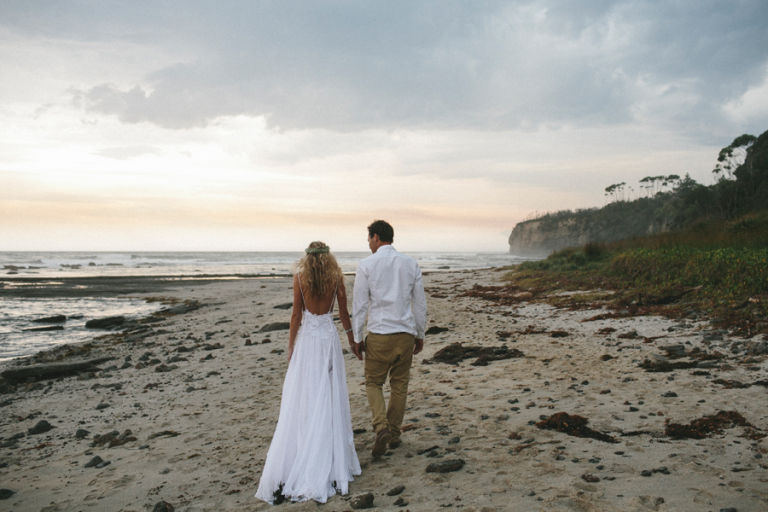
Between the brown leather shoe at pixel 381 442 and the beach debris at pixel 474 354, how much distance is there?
432 cm

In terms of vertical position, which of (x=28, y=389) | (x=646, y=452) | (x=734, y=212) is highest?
(x=734, y=212)

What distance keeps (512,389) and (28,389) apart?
30.5 feet

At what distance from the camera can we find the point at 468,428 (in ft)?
18.9

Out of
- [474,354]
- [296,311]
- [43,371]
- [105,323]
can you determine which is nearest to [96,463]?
[296,311]

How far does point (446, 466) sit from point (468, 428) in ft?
3.97

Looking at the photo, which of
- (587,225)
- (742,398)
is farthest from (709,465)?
(587,225)

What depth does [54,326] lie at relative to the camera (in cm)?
1697

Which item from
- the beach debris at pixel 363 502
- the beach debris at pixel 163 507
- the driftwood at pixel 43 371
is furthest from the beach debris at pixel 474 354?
the driftwood at pixel 43 371

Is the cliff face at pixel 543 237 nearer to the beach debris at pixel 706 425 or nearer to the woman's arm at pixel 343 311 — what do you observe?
A: the beach debris at pixel 706 425

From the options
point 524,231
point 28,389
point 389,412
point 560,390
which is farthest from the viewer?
point 524,231

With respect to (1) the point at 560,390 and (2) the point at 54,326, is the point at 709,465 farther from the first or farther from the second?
(2) the point at 54,326

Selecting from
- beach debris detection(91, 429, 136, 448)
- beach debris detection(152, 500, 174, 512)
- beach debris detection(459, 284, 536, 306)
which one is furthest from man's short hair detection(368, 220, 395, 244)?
beach debris detection(459, 284, 536, 306)

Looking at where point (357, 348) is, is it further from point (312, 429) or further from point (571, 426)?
point (571, 426)

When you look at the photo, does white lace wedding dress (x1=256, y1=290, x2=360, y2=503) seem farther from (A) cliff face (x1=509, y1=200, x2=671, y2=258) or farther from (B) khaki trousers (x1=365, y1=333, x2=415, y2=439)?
(A) cliff face (x1=509, y1=200, x2=671, y2=258)
